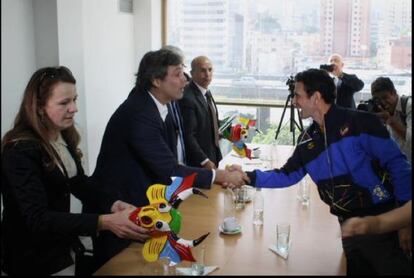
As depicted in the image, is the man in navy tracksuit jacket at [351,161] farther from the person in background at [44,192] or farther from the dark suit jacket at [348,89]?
the dark suit jacket at [348,89]

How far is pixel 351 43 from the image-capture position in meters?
5.41

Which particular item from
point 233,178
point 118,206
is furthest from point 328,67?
point 118,206

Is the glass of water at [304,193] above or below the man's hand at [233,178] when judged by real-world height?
below

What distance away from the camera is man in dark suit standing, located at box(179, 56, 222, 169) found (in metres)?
3.28

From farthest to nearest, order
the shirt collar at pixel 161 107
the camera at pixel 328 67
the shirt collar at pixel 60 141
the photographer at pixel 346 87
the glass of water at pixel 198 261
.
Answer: the photographer at pixel 346 87 → the camera at pixel 328 67 → the shirt collar at pixel 161 107 → the shirt collar at pixel 60 141 → the glass of water at pixel 198 261

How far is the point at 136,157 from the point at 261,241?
69 centimetres

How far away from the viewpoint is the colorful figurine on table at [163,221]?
4.83 ft

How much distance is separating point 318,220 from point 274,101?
363cm

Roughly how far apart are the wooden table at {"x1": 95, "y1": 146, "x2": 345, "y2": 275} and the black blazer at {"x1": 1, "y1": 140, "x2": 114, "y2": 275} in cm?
18

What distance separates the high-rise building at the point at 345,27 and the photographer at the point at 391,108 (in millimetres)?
2545

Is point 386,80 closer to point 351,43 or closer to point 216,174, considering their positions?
point 216,174

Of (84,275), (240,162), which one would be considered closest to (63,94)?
(84,275)

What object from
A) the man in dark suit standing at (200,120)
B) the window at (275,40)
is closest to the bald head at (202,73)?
the man in dark suit standing at (200,120)

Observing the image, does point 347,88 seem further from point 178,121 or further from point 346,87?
point 178,121
